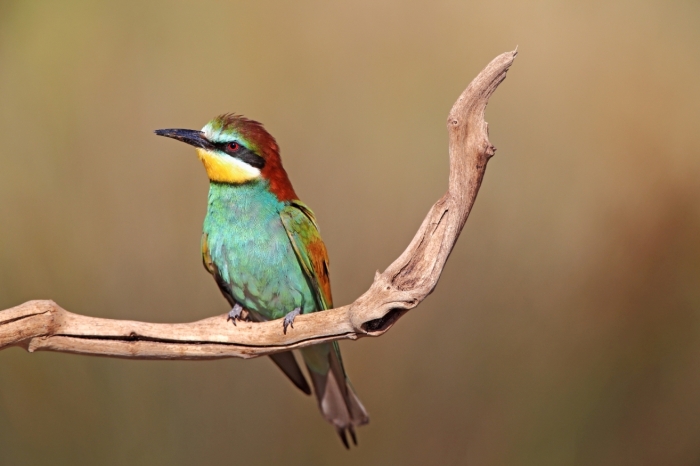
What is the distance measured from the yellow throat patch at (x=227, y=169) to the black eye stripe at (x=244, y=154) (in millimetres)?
11

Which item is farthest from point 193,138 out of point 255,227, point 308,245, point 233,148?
point 308,245

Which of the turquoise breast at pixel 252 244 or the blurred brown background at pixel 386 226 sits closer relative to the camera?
the turquoise breast at pixel 252 244

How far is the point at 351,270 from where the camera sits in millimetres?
2834

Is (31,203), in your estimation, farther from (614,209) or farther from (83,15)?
(614,209)

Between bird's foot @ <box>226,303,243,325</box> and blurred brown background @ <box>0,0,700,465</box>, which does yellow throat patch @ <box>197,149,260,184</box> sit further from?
blurred brown background @ <box>0,0,700,465</box>

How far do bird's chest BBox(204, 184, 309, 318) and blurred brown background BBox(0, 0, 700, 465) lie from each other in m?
0.78

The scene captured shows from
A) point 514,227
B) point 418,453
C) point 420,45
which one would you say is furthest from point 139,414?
point 420,45

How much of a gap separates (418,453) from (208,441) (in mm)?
894

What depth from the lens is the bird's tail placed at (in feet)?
7.32

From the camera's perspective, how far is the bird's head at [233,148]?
197 centimetres

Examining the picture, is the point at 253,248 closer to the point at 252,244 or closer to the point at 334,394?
the point at 252,244

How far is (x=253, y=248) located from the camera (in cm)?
203

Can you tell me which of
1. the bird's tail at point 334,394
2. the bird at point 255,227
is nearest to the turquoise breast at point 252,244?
the bird at point 255,227

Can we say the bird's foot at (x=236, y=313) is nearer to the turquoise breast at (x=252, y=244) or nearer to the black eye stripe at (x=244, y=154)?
the turquoise breast at (x=252, y=244)
